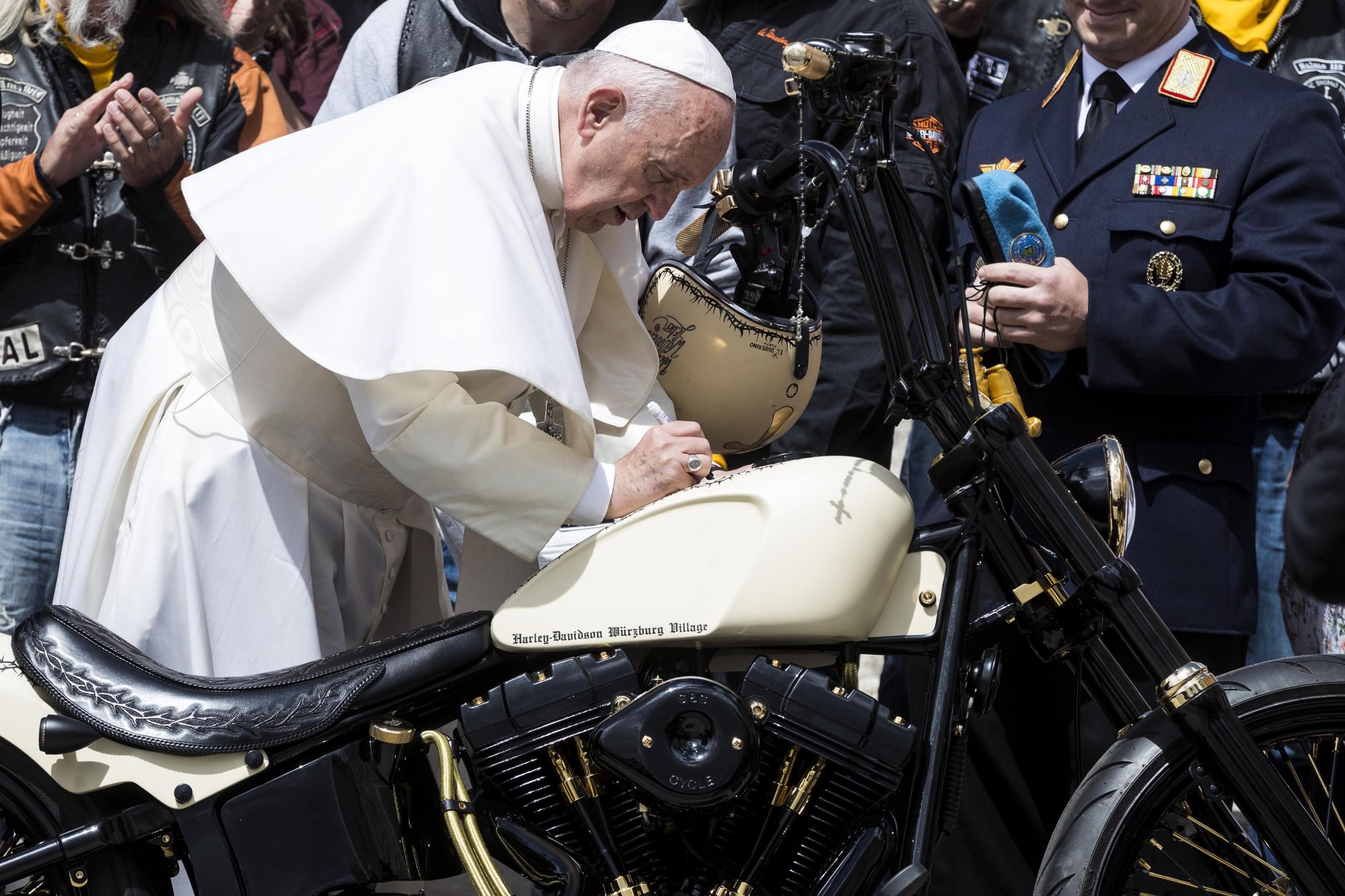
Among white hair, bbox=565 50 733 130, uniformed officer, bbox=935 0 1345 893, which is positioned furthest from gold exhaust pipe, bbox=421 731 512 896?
uniformed officer, bbox=935 0 1345 893

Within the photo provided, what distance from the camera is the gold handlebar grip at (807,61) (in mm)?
2070

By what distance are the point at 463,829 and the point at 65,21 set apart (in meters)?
2.42

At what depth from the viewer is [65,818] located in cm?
212

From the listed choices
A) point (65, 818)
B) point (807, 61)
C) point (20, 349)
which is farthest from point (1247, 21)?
point (65, 818)

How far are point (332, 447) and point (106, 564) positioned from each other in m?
0.46

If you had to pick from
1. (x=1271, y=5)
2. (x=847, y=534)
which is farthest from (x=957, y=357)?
(x=1271, y=5)

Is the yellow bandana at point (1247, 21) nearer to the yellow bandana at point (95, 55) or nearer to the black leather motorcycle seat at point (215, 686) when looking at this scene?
the black leather motorcycle seat at point (215, 686)

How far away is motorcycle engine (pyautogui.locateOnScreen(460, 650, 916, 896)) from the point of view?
6.68 ft

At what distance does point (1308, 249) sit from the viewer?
9.34ft

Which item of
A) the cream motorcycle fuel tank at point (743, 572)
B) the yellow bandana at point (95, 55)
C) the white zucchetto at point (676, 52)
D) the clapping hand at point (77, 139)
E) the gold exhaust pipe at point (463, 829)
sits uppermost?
the white zucchetto at point (676, 52)

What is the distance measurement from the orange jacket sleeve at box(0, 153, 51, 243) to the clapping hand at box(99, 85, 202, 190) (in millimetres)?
183

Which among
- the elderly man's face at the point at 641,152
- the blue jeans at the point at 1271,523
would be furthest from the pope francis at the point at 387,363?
the blue jeans at the point at 1271,523

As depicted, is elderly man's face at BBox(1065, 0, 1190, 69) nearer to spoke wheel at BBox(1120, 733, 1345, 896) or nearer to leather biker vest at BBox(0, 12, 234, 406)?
spoke wheel at BBox(1120, 733, 1345, 896)

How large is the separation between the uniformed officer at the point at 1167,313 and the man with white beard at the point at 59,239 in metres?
1.97
